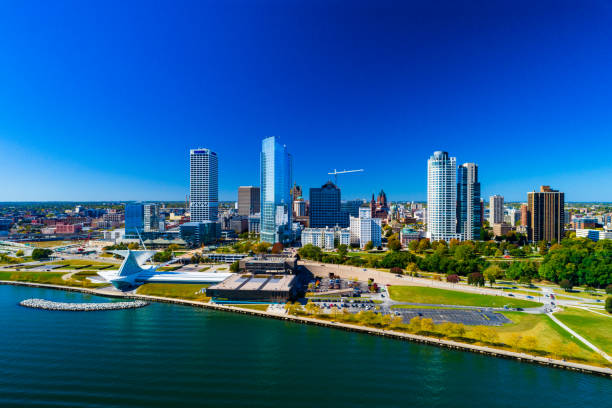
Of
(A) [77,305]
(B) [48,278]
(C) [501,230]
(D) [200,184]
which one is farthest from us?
(D) [200,184]

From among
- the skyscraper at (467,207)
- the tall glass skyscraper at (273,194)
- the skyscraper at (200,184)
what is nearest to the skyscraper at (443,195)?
the skyscraper at (467,207)

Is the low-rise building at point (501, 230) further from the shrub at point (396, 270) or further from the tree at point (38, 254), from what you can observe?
the tree at point (38, 254)

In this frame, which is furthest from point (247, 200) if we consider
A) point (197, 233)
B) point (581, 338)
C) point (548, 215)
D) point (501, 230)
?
point (581, 338)

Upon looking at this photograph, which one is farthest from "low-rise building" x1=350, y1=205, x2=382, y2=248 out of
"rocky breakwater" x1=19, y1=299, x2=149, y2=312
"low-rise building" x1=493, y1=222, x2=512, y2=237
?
"rocky breakwater" x1=19, y1=299, x2=149, y2=312

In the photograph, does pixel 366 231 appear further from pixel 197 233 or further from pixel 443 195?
pixel 197 233

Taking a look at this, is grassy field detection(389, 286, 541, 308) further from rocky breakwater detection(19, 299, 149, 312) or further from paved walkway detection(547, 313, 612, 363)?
rocky breakwater detection(19, 299, 149, 312)

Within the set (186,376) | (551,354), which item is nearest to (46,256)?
(186,376)
